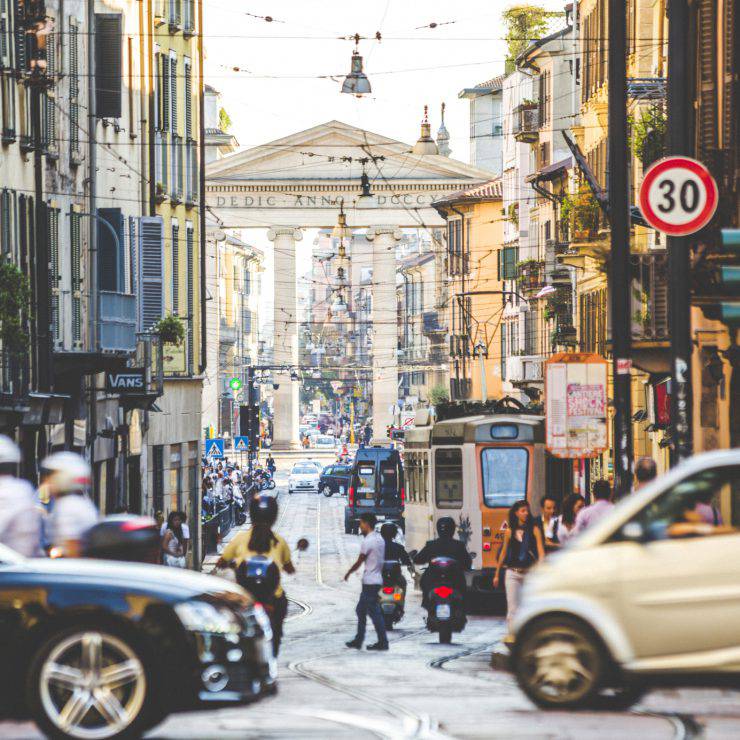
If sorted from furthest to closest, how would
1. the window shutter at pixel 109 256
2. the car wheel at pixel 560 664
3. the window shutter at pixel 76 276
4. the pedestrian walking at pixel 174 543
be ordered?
the window shutter at pixel 109 256 < the window shutter at pixel 76 276 < the pedestrian walking at pixel 174 543 < the car wheel at pixel 560 664

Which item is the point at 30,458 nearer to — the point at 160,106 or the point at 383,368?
the point at 160,106

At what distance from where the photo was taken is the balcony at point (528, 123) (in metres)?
63.1

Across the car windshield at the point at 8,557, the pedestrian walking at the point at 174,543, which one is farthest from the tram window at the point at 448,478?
the car windshield at the point at 8,557

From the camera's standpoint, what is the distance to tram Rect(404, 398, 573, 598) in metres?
31.4

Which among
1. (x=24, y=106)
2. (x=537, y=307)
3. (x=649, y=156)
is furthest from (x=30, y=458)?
(x=537, y=307)

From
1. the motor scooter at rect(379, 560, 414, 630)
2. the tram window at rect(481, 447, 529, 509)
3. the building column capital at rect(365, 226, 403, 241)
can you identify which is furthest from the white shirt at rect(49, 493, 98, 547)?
the building column capital at rect(365, 226, 403, 241)

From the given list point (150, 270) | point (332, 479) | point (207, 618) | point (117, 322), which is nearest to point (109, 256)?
point (117, 322)

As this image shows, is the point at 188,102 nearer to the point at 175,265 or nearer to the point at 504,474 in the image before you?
the point at 175,265

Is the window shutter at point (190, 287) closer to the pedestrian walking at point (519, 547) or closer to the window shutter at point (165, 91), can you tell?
the window shutter at point (165, 91)

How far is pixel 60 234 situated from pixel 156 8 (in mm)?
12237

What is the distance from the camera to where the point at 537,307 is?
64.1m

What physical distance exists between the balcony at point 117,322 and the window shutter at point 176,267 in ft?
34.1

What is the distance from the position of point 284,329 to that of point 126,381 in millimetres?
68256

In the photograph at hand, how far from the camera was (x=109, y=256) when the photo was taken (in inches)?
1389
